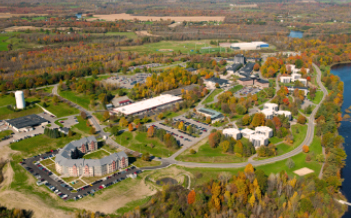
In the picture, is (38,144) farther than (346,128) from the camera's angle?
No

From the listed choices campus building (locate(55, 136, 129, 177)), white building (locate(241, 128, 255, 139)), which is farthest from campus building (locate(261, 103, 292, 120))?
campus building (locate(55, 136, 129, 177))

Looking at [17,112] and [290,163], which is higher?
[17,112]

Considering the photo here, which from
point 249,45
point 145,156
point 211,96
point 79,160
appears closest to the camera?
point 79,160

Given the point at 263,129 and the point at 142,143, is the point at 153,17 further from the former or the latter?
the point at 263,129

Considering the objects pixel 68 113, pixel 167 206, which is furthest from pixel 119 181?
pixel 68 113

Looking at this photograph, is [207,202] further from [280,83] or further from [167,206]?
[280,83]

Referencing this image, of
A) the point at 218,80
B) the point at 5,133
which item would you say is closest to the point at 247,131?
the point at 218,80
